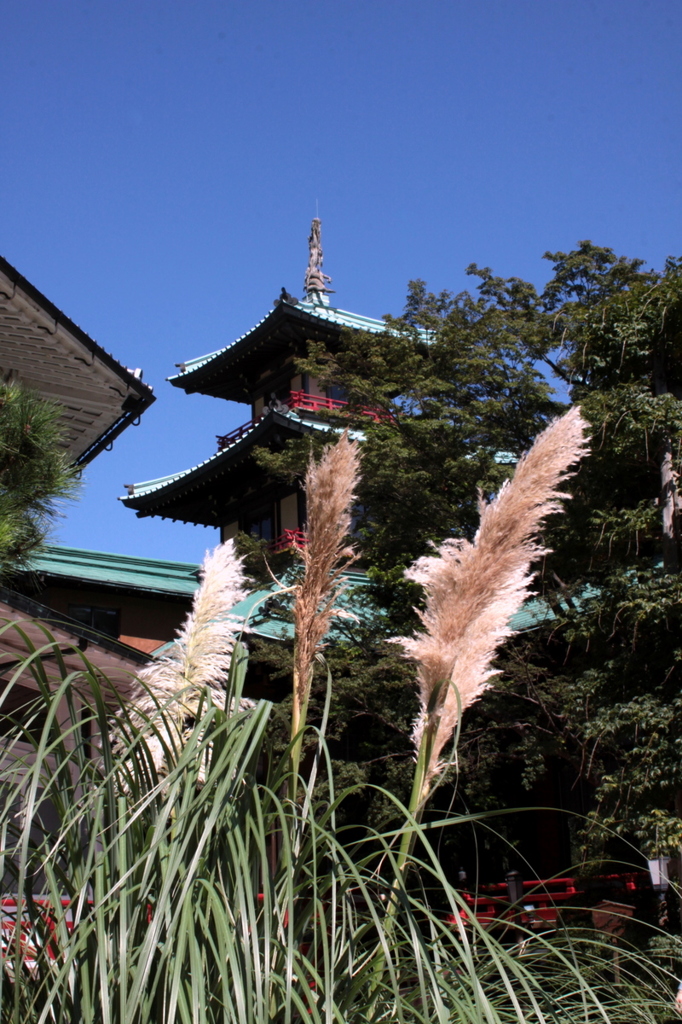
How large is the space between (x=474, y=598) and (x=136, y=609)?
13910mm

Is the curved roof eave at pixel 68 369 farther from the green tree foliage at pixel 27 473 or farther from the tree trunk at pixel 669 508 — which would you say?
the tree trunk at pixel 669 508

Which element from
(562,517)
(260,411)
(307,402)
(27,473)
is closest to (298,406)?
(307,402)

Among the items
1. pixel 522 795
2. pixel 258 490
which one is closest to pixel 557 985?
pixel 522 795

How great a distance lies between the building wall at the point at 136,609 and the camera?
14.8 metres

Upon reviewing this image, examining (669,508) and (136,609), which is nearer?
(669,508)

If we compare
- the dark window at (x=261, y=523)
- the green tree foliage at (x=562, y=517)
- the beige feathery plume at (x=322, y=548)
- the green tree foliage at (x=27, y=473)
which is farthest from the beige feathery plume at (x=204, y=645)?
the dark window at (x=261, y=523)

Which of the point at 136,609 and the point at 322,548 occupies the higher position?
the point at 136,609

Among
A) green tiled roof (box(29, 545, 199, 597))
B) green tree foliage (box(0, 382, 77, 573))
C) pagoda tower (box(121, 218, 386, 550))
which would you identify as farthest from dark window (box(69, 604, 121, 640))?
green tree foliage (box(0, 382, 77, 573))

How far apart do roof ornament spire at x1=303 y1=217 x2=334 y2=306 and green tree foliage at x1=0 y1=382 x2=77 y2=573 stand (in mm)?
15519

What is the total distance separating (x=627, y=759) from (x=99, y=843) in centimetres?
586

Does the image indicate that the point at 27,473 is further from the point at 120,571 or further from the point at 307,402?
the point at 307,402

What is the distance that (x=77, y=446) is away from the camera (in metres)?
7.50

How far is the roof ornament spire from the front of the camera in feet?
64.7

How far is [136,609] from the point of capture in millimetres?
15398
